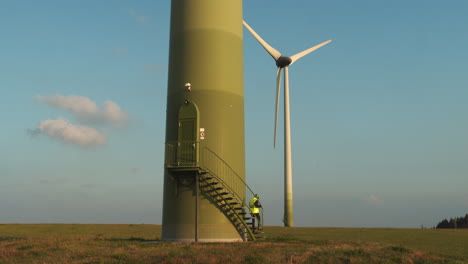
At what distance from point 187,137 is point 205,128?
1.26 meters

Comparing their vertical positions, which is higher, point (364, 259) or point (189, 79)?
point (189, 79)

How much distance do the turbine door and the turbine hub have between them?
3309cm

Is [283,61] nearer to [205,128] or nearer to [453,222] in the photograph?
[205,128]

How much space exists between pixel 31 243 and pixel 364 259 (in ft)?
61.0

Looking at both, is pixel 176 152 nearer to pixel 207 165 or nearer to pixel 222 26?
pixel 207 165

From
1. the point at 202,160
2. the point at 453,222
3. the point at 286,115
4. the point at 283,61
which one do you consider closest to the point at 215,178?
the point at 202,160

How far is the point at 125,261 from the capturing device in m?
19.7

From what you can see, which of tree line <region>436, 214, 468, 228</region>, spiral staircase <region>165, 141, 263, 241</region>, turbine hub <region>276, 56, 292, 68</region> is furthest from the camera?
tree line <region>436, 214, 468, 228</region>

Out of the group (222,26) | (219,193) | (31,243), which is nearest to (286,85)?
(222,26)

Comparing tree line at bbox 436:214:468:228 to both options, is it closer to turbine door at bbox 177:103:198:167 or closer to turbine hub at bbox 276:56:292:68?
turbine hub at bbox 276:56:292:68

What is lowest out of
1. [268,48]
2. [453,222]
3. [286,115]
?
[453,222]

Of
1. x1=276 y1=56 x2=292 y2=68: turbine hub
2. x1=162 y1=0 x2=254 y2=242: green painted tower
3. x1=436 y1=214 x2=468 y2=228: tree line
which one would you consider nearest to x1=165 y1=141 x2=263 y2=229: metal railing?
x1=162 y1=0 x2=254 y2=242: green painted tower

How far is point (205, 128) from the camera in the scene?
29.4 meters

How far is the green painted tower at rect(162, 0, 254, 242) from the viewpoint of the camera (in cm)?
2858
